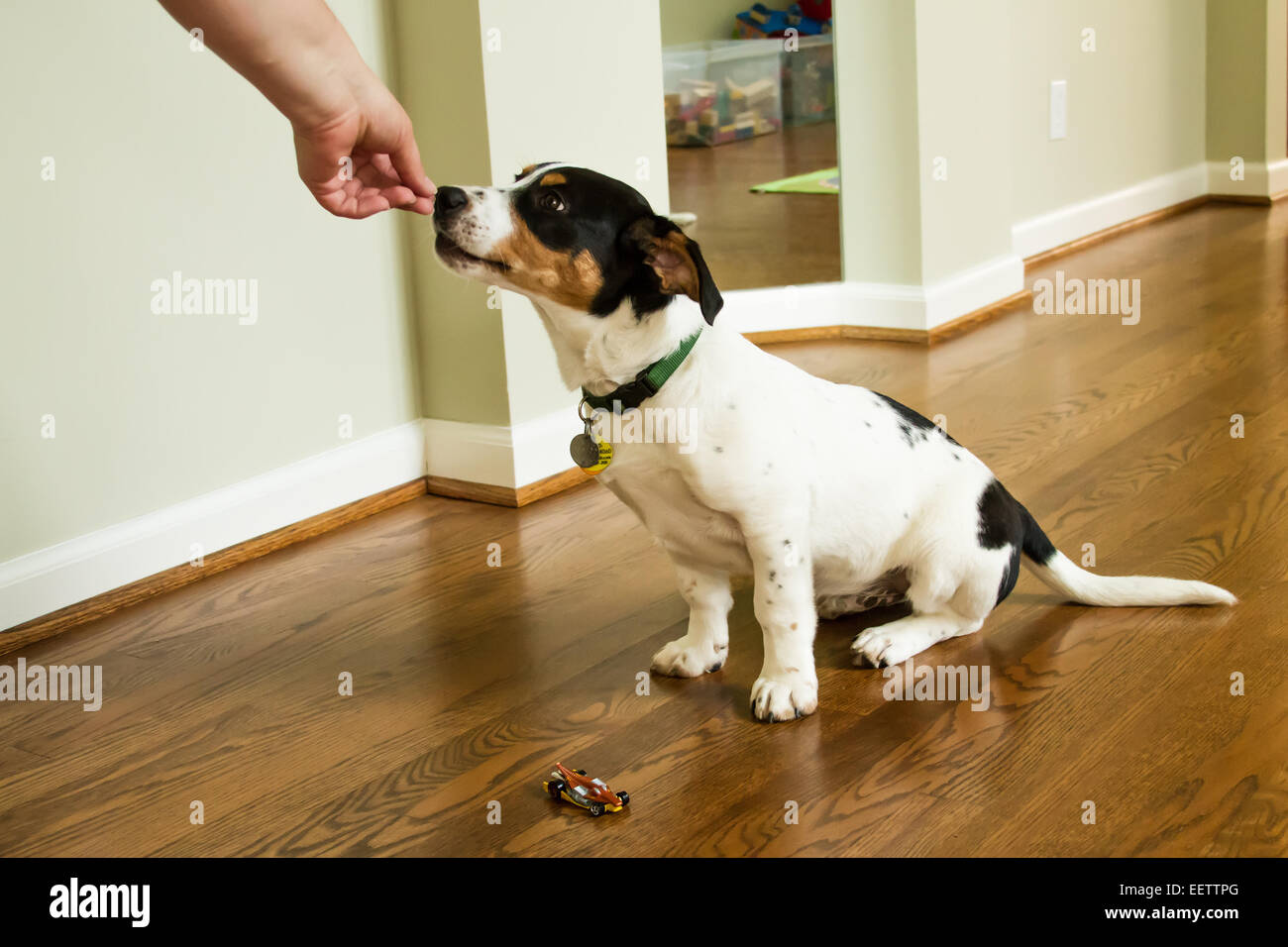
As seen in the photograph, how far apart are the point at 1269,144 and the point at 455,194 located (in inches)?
208

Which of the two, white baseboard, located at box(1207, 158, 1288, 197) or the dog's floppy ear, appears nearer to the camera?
the dog's floppy ear

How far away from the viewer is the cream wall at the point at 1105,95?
5.04 m

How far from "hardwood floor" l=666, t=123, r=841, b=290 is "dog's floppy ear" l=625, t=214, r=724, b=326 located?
8.09 ft

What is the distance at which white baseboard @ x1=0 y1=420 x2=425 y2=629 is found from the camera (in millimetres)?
2473

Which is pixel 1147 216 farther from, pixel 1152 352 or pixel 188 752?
pixel 188 752

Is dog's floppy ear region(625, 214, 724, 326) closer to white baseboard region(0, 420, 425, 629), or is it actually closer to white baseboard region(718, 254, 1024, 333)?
white baseboard region(0, 420, 425, 629)

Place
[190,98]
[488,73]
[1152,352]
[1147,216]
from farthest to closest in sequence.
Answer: [1147,216] < [1152,352] < [488,73] < [190,98]

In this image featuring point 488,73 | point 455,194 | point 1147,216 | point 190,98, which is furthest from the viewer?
point 1147,216

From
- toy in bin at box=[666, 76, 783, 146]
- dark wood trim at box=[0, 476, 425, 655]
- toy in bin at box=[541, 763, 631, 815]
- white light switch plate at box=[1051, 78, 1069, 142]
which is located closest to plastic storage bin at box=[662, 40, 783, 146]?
toy in bin at box=[666, 76, 783, 146]

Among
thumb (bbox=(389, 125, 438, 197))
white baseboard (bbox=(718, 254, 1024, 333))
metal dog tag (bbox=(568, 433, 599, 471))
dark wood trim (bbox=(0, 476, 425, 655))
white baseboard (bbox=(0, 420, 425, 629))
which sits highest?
thumb (bbox=(389, 125, 438, 197))

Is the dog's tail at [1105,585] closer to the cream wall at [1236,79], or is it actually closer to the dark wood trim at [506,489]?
the dark wood trim at [506,489]

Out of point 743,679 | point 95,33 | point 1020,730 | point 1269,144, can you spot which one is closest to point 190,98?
point 95,33

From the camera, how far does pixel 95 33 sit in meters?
2.45

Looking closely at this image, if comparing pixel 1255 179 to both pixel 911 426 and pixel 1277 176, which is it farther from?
pixel 911 426
